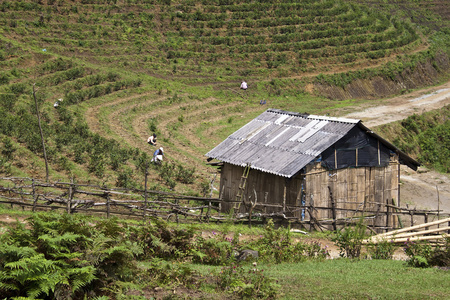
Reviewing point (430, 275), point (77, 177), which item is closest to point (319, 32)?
point (77, 177)

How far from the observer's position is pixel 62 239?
8625mm

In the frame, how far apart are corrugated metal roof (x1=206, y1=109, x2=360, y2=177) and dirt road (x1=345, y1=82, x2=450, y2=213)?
429 cm

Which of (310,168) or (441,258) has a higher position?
(310,168)

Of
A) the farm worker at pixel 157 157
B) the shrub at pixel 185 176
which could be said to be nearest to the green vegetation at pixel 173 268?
the shrub at pixel 185 176

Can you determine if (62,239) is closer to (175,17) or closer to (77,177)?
(77,177)

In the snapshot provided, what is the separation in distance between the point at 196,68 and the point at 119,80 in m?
7.36

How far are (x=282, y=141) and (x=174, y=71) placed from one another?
24012 millimetres

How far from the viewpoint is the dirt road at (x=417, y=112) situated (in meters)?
26.1

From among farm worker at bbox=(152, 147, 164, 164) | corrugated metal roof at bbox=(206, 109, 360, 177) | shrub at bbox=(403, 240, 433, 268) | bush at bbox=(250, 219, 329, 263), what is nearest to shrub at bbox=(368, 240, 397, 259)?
shrub at bbox=(403, 240, 433, 268)

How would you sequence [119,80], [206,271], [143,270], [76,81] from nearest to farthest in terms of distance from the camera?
1. [143,270]
2. [206,271]
3. [76,81]
4. [119,80]

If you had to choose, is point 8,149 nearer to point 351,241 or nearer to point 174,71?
point 351,241

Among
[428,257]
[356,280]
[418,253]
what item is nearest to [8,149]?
[356,280]

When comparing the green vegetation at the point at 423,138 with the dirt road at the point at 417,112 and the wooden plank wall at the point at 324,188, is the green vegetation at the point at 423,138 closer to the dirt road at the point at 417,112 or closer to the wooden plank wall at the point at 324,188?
the dirt road at the point at 417,112

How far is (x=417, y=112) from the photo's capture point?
3703cm
